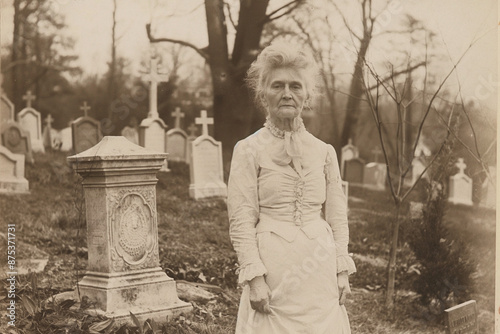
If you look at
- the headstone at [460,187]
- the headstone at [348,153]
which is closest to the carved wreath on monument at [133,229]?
the headstone at [348,153]

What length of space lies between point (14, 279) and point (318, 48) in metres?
2.76

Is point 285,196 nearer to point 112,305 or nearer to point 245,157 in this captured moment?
point 245,157

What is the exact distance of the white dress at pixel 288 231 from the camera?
3.22 metres

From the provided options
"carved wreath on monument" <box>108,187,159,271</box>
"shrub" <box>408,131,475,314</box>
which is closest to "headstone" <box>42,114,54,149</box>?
"carved wreath on monument" <box>108,187,159,271</box>

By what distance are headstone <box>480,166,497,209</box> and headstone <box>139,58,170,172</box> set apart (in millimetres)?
2742

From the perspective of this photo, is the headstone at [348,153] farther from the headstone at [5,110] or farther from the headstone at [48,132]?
the headstone at [5,110]

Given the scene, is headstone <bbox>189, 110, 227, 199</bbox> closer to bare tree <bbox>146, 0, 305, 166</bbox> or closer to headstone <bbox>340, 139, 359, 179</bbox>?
bare tree <bbox>146, 0, 305, 166</bbox>

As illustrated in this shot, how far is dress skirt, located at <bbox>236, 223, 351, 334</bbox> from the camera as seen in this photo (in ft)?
10.6

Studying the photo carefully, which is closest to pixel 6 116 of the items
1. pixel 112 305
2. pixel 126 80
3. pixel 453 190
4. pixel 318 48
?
pixel 126 80

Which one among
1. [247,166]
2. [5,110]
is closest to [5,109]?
[5,110]

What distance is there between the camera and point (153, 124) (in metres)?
5.04

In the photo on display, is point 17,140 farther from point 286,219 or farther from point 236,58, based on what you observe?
point 286,219

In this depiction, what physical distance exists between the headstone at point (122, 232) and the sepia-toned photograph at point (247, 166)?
12 millimetres

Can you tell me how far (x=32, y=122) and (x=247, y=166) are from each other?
1848 millimetres
